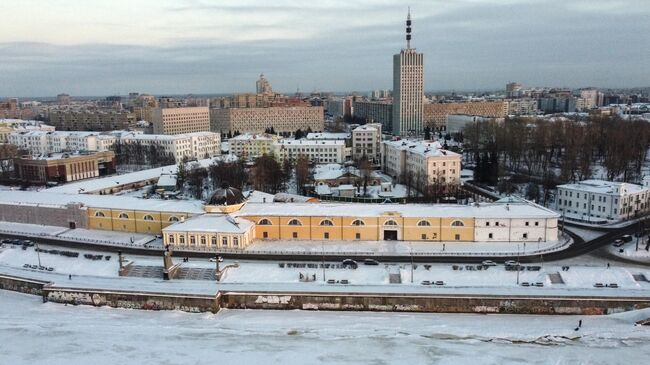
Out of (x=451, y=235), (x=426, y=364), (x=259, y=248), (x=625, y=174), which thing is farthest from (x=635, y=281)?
(x=625, y=174)

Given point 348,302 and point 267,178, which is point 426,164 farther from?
point 348,302

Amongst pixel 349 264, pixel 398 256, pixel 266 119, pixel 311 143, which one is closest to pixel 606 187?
pixel 398 256

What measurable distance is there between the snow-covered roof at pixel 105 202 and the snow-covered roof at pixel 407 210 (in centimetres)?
438

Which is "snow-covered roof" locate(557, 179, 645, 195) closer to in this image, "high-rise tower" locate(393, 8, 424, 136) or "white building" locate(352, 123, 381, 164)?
"white building" locate(352, 123, 381, 164)

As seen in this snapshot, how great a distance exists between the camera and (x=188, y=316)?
2500 centimetres

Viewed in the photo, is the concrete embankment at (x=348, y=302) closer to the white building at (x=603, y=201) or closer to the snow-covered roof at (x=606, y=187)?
the white building at (x=603, y=201)

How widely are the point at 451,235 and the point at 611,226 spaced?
41.8ft

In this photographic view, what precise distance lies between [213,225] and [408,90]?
79.3m

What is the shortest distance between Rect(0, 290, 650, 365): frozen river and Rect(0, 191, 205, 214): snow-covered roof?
11483mm

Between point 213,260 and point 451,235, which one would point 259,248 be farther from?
point 451,235

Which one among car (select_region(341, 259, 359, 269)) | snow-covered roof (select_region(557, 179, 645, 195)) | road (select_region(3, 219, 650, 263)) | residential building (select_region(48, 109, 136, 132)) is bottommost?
road (select_region(3, 219, 650, 263))

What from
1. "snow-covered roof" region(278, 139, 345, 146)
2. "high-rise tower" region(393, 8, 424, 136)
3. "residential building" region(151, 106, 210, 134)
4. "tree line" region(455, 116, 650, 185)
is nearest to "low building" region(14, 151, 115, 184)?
"snow-covered roof" region(278, 139, 345, 146)

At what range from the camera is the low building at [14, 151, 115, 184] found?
57688 millimetres

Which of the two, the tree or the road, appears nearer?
the road
